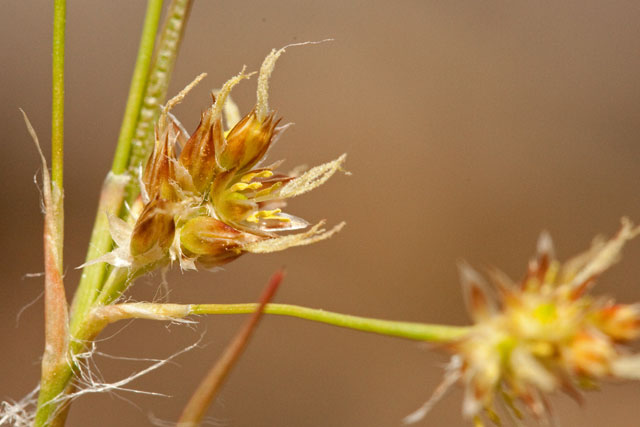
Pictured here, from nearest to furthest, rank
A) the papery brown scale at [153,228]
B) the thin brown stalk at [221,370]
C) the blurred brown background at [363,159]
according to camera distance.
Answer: the thin brown stalk at [221,370] → the papery brown scale at [153,228] → the blurred brown background at [363,159]

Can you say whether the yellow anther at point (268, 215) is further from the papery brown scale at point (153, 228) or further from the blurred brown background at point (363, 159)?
the blurred brown background at point (363, 159)

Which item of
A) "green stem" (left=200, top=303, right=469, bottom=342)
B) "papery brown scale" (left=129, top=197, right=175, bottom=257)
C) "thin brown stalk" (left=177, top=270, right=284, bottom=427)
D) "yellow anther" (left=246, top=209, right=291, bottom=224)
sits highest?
"yellow anther" (left=246, top=209, right=291, bottom=224)

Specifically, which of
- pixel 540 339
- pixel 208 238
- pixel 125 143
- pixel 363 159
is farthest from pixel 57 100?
pixel 363 159

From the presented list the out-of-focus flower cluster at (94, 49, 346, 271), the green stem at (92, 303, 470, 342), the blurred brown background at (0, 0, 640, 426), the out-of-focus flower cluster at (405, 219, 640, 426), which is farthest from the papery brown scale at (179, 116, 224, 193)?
the blurred brown background at (0, 0, 640, 426)

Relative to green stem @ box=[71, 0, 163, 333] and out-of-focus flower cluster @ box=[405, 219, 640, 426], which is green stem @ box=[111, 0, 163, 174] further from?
out-of-focus flower cluster @ box=[405, 219, 640, 426]

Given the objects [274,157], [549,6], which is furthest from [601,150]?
[274,157]

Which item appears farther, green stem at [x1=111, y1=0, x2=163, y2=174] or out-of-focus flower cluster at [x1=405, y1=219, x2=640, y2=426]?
green stem at [x1=111, y1=0, x2=163, y2=174]

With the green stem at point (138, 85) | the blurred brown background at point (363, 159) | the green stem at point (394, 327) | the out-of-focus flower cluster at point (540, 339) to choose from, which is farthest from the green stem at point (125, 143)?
the blurred brown background at point (363, 159)
